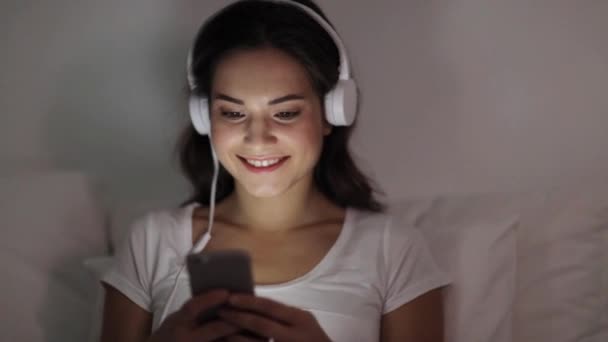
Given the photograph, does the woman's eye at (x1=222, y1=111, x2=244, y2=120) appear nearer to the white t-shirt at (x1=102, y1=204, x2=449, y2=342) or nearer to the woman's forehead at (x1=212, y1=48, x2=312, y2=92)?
the woman's forehead at (x1=212, y1=48, x2=312, y2=92)

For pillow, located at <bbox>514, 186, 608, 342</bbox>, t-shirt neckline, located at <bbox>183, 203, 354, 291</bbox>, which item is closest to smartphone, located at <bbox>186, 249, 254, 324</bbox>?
t-shirt neckline, located at <bbox>183, 203, 354, 291</bbox>

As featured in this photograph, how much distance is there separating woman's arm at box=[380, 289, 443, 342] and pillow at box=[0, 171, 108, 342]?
54 centimetres

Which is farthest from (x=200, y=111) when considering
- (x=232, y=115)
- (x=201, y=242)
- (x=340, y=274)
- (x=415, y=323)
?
(x=415, y=323)

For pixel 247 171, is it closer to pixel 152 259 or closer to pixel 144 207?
pixel 152 259

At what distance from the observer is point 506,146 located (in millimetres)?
1297

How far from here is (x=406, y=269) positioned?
3.39 ft

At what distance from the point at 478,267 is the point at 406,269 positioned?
163mm

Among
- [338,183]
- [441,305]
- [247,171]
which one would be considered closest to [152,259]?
[247,171]

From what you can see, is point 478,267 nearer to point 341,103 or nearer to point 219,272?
point 341,103

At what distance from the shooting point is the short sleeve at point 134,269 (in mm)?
1059

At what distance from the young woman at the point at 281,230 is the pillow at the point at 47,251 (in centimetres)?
19

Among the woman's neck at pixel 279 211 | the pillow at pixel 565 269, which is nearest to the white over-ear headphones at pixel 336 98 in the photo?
the woman's neck at pixel 279 211

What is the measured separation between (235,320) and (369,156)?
1.85 feet

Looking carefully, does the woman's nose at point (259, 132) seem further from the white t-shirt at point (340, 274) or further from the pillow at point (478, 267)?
the pillow at point (478, 267)
